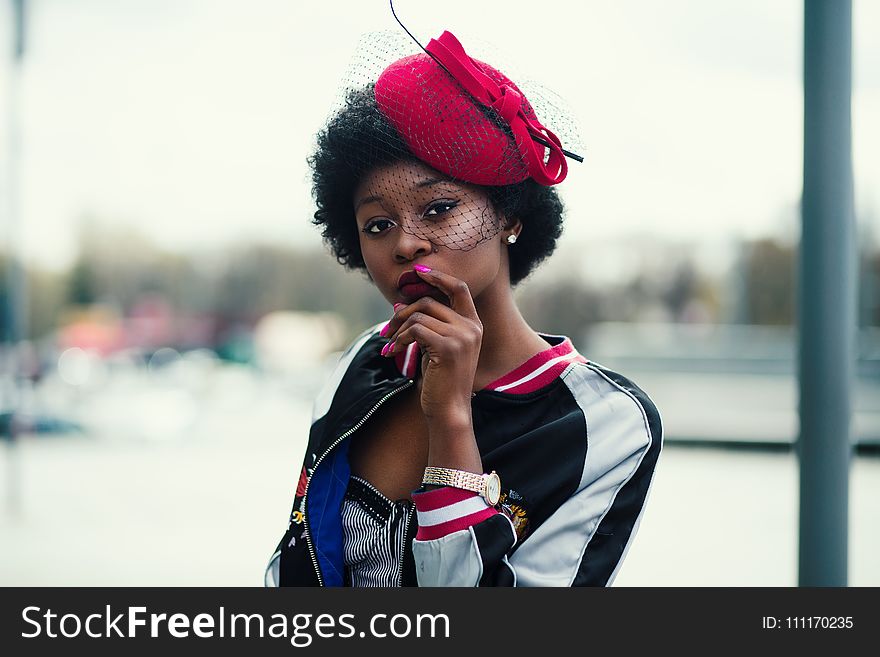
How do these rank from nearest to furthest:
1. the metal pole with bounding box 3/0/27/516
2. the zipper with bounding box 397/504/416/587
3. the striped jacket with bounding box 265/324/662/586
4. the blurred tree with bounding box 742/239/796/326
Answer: the striped jacket with bounding box 265/324/662/586 < the zipper with bounding box 397/504/416/587 < the metal pole with bounding box 3/0/27/516 < the blurred tree with bounding box 742/239/796/326

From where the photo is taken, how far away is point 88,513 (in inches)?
300

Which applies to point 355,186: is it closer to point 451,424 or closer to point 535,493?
point 451,424

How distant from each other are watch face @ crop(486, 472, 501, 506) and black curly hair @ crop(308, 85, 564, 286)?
1.35 ft

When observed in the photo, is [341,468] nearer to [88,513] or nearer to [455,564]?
[455,564]

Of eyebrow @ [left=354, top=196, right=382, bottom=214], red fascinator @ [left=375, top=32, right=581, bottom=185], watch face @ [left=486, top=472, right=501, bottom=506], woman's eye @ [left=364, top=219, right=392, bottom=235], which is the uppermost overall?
red fascinator @ [left=375, top=32, right=581, bottom=185]

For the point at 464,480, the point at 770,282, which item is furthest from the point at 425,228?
the point at 770,282

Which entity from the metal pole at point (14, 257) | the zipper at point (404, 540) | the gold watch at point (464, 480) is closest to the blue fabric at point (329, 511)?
the zipper at point (404, 540)

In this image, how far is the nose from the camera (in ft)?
4.22

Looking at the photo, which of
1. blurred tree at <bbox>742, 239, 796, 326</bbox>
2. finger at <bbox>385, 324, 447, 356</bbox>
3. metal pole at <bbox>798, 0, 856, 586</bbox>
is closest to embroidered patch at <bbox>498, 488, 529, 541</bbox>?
finger at <bbox>385, 324, 447, 356</bbox>

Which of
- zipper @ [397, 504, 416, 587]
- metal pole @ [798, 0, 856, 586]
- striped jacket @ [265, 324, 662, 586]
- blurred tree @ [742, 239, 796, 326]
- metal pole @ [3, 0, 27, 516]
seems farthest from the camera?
blurred tree @ [742, 239, 796, 326]

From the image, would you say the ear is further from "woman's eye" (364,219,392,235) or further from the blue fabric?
the blue fabric
